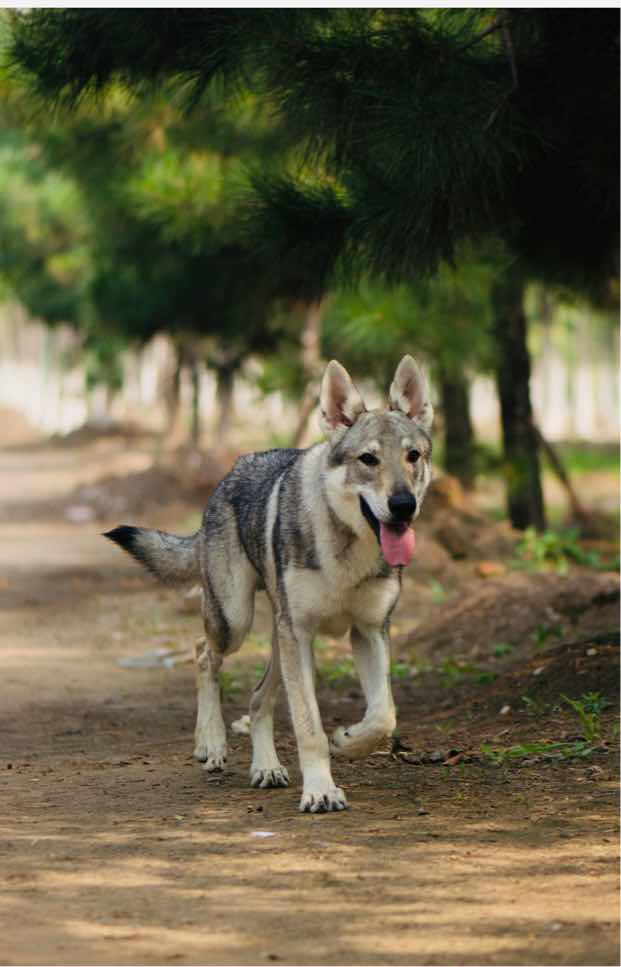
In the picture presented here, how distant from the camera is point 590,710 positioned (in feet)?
26.7

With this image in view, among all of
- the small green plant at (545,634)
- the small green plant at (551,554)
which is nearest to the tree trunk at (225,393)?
the small green plant at (551,554)

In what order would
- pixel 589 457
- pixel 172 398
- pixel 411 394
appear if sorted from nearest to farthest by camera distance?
pixel 411 394 → pixel 589 457 → pixel 172 398

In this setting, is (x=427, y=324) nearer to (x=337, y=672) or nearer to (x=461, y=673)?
(x=337, y=672)

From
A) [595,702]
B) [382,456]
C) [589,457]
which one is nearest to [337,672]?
[595,702]

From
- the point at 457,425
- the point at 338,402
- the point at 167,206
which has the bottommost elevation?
the point at 457,425

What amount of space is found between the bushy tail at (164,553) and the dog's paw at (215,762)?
1036mm

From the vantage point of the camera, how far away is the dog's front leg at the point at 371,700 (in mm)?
6496

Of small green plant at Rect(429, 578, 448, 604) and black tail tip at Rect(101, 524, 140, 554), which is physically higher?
black tail tip at Rect(101, 524, 140, 554)

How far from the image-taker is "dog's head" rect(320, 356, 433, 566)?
6.30 meters

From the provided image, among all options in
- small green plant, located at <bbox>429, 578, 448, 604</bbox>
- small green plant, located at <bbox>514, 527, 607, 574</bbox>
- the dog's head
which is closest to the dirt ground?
the dog's head

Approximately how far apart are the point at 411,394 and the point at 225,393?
24126mm

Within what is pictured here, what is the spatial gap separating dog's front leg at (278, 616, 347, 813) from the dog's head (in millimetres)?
579

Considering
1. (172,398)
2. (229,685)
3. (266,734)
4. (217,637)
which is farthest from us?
(172,398)

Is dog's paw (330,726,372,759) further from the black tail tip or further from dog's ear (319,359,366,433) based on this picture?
the black tail tip
